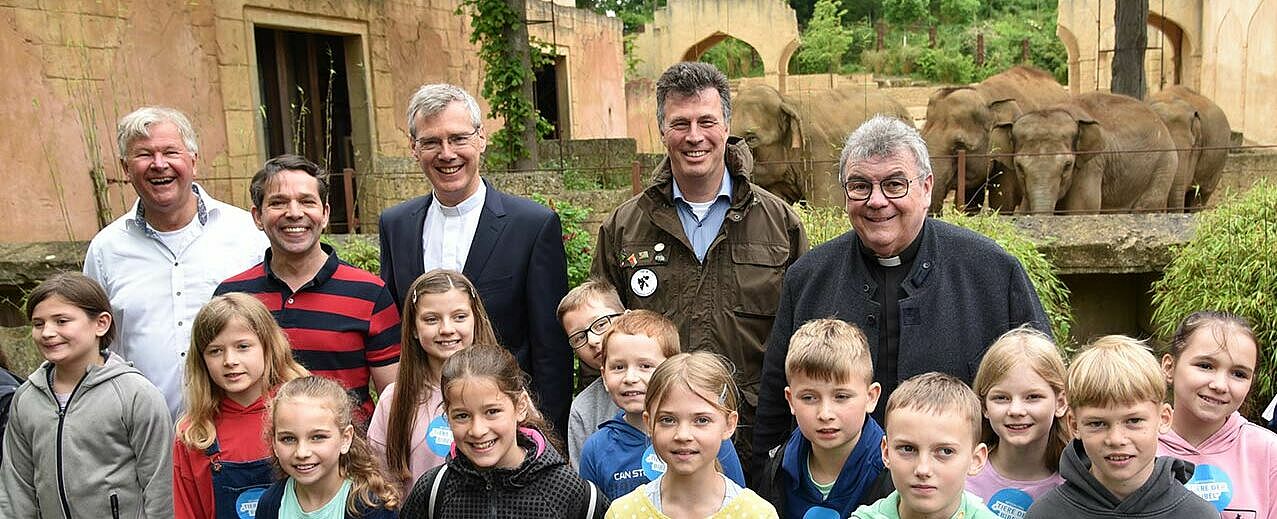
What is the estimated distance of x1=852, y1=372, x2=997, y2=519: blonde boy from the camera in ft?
8.63

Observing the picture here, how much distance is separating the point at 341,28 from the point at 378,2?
67 centimetres

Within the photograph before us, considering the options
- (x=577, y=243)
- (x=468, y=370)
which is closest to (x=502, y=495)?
(x=468, y=370)

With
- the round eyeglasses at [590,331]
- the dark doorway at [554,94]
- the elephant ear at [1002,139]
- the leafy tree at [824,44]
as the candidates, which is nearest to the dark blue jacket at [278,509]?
the round eyeglasses at [590,331]

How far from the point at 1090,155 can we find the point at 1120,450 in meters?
10.6

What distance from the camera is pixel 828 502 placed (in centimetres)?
297

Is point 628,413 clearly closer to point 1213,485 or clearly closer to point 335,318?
point 335,318

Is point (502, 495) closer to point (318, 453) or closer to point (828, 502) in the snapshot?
point (318, 453)

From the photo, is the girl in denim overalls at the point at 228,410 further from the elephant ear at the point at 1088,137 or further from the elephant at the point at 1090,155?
the elephant ear at the point at 1088,137

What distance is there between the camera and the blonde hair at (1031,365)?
116 inches

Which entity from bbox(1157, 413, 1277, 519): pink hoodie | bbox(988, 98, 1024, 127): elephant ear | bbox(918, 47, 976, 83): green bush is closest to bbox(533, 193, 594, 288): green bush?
bbox(1157, 413, 1277, 519): pink hoodie

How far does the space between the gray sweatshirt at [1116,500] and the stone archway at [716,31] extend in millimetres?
22762

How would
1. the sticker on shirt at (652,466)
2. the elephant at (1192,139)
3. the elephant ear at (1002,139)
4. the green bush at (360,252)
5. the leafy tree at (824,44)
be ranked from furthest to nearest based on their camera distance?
the leafy tree at (824,44)
the elephant at (1192,139)
the elephant ear at (1002,139)
the green bush at (360,252)
the sticker on shirt at (652,466)

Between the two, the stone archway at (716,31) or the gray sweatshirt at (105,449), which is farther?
the stone archway at (716,31)

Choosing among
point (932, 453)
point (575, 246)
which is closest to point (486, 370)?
point (932, 453)
